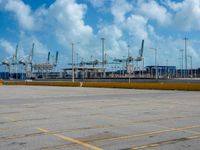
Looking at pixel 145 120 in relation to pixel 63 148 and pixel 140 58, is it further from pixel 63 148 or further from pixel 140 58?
pixel 140 58

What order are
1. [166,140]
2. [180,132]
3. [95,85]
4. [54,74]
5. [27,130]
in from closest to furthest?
1. [166,140]
2. [180,132]
3. [27,130]
4. [95,85]
5. [54,74]

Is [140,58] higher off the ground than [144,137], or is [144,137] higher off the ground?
[140,58]

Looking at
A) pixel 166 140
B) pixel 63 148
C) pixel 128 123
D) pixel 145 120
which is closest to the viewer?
pixel 63 148

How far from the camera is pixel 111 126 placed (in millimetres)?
11688

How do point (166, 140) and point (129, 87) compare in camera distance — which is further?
point (129, 87)

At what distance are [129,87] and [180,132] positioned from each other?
3568 centimetres

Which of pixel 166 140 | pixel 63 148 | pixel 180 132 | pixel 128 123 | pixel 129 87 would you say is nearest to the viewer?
pixel 63 148

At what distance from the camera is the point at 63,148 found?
8.29m

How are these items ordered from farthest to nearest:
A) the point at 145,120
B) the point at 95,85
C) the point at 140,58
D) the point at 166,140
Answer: the point at 140,58 < the point at 95,85 < the point at 145,120 < the point at 166,140

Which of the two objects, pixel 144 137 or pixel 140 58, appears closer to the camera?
pixel 144 137

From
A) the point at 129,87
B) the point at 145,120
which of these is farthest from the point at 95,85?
the point at 145,120

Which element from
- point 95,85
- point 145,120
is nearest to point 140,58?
point 95,85

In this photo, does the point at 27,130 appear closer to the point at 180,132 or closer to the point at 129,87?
the point at 180,132

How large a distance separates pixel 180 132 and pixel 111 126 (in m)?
2.35
